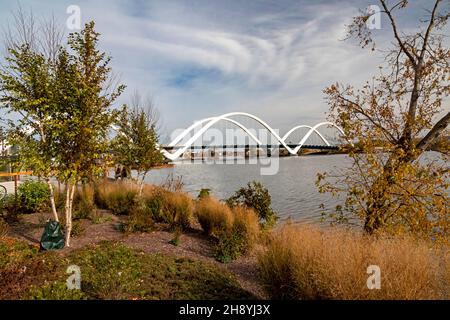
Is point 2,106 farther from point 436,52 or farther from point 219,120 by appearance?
point 219,120

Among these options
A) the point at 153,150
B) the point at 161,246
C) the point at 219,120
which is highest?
the point at 219,120

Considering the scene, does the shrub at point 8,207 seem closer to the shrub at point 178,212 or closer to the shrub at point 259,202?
the shrub at point 178,212

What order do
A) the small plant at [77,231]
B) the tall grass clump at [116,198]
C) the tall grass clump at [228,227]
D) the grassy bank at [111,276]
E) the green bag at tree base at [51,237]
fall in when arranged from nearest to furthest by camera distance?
the grassy bank at [111,276]
the green bag at tree base at [51,237]
the tall grass clump at [228,227]
the small plant at [77,231]
the tall grass clump at [116,198]

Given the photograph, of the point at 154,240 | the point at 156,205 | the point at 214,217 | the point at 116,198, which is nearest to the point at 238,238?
the point at 214,217

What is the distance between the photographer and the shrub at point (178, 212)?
10219 mm

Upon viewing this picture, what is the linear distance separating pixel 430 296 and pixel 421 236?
1980 mm

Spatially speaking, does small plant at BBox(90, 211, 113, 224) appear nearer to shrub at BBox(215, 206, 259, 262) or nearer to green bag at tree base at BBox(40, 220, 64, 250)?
green bag at tree base at BBox(40, 220, 64, 250)

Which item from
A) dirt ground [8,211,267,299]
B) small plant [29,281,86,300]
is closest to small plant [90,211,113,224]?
dirt ground [8,211,267,299]

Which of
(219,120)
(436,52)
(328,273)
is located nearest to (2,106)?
(328,273)

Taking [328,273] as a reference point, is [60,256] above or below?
below

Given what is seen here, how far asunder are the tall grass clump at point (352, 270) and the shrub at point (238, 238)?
77.7 inches

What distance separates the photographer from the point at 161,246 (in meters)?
8.01

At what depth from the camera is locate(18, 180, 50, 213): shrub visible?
1144 cm

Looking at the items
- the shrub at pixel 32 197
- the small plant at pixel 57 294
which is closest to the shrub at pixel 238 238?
the small plant at pixel 57 294
